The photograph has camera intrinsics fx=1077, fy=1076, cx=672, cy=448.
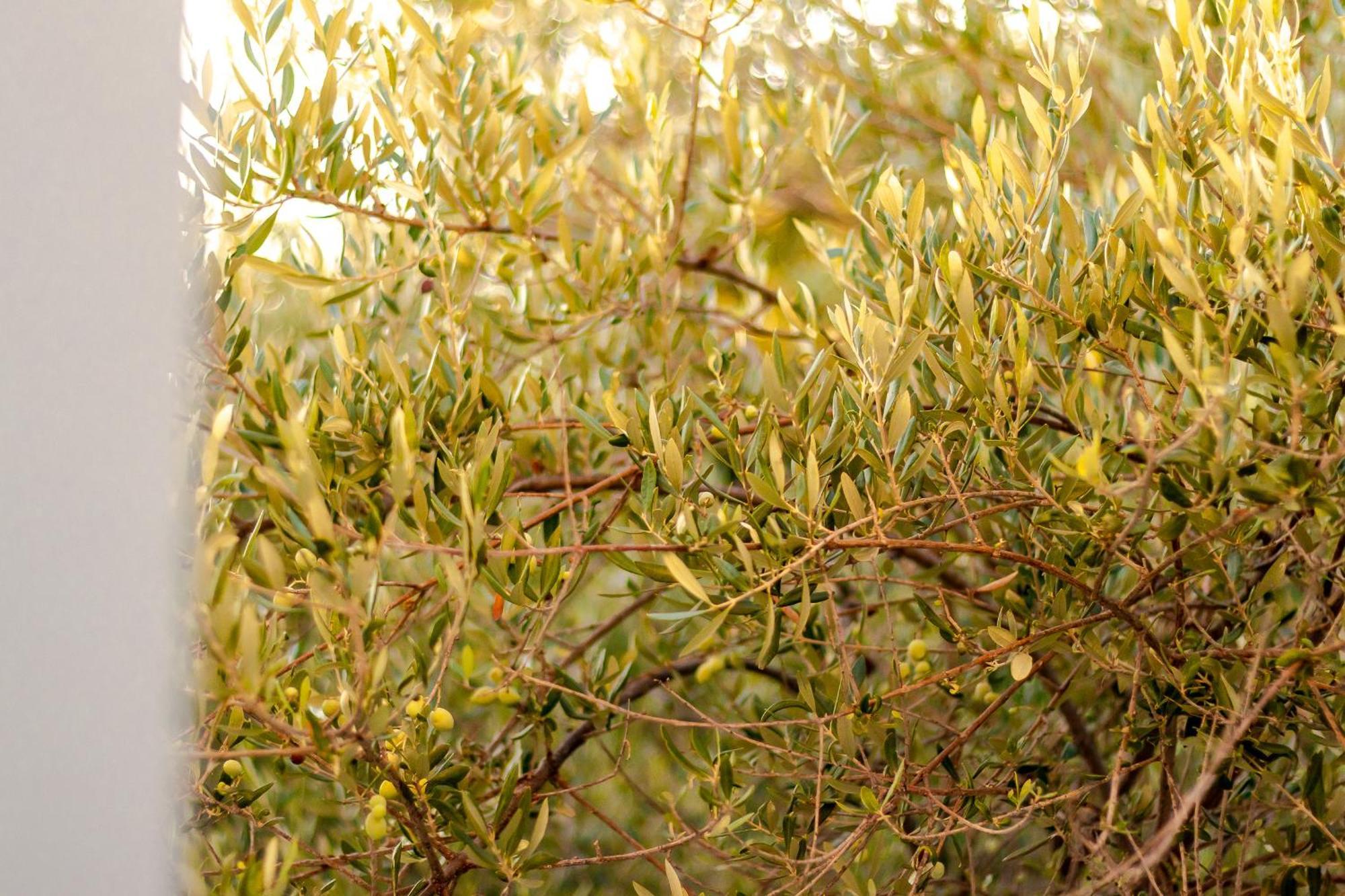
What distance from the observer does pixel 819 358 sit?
129 centimetres

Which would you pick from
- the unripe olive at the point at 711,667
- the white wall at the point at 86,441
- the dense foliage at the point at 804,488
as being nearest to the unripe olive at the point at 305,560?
the dense foliage at the point at 804,488

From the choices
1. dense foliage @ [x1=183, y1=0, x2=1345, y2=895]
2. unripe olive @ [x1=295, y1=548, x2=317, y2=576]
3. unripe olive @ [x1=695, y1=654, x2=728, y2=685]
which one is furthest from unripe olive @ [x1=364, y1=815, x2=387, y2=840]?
unripe olive @ [x1=695, y1=654, x2=728, y2=685]

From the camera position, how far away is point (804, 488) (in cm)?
123

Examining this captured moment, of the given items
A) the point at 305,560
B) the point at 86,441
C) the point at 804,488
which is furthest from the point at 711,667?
Result: the point at 86,441

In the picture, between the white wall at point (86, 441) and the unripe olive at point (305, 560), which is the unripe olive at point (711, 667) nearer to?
the unripe olive at point (305, 560)

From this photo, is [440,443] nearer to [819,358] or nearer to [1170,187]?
[819,358]

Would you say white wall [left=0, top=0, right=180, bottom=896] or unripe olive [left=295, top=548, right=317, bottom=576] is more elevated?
white wall [left=0, top=0, right=180, bottom=896]

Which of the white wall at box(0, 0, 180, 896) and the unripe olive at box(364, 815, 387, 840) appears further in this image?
the unripe olive at box(364, 815, 387, 840)

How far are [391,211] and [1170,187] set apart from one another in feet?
3.99

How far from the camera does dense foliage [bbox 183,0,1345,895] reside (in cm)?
114

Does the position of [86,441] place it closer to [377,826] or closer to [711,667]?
[377,826]

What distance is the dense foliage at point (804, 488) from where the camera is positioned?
3.73ft

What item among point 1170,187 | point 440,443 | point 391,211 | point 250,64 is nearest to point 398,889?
point 440,443

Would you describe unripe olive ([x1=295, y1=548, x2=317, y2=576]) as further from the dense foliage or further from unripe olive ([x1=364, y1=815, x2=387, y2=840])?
unripe olive ([x1=364, y1=815, x2=387, y2=840])
